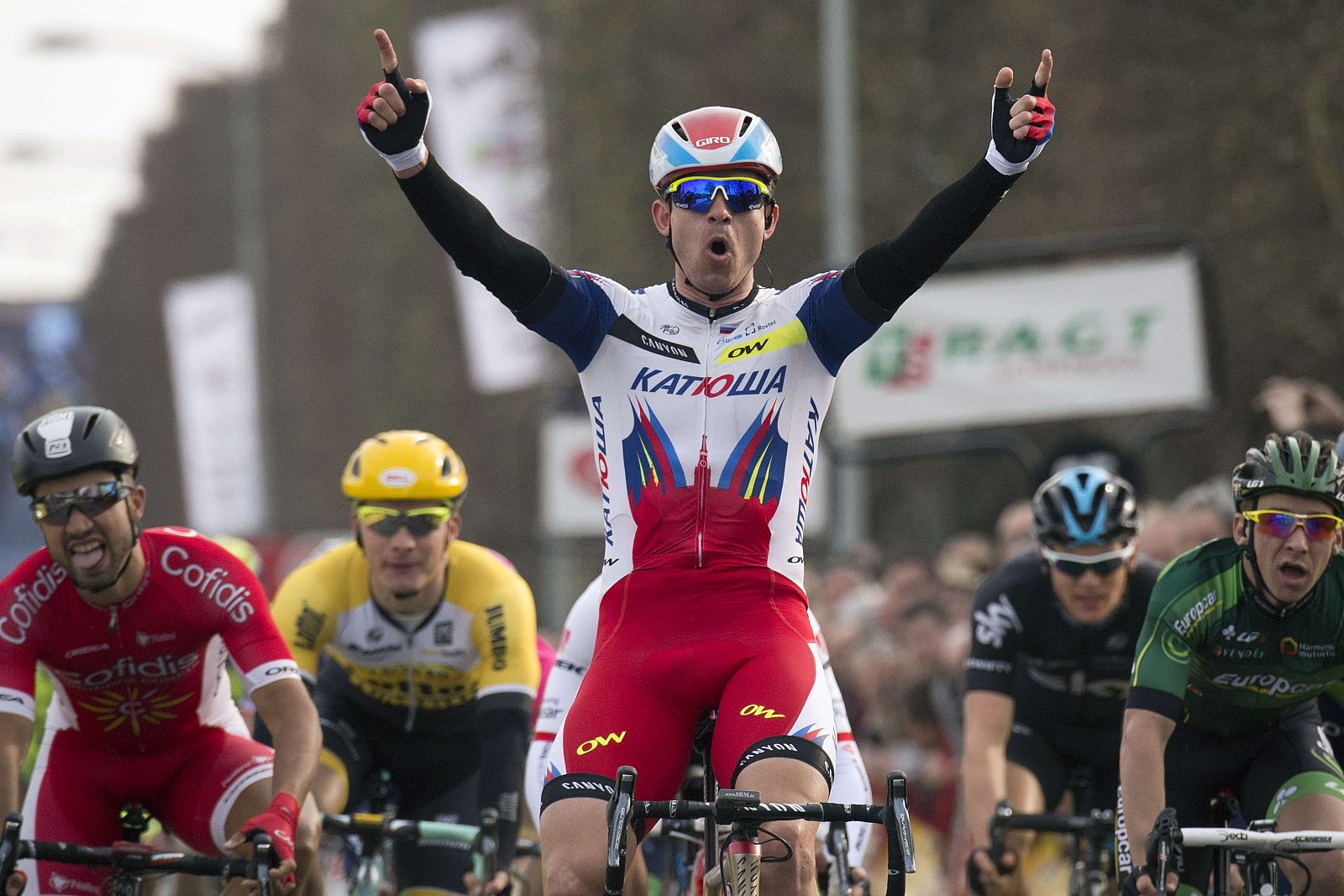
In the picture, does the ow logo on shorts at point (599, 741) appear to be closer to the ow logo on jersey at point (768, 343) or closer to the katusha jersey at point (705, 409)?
the katusha jersey at point (705, 409)

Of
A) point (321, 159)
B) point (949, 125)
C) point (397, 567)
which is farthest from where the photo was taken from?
point (321, 159)

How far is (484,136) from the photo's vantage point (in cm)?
2831

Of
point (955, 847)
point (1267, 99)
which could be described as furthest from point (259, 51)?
point (955, 847)

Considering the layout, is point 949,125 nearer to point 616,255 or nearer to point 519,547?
point 616,255

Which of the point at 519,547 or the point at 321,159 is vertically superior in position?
the point at 321,159

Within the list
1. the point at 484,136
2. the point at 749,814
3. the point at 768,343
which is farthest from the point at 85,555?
the point at 484,136

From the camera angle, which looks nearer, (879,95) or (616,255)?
(879,95)

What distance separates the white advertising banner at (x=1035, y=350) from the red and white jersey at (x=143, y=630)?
9.22 metres

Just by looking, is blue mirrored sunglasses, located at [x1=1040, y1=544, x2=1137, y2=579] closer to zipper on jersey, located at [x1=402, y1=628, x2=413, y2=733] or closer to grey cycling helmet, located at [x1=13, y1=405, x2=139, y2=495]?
zipper on jersey, located at [x1=402, y1=628, x2=413, y2=733]

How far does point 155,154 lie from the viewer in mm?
89250

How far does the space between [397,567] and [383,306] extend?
162ft

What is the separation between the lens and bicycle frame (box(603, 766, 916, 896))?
594 cm

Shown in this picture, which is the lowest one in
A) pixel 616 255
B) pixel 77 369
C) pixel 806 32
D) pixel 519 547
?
pixel 519 547

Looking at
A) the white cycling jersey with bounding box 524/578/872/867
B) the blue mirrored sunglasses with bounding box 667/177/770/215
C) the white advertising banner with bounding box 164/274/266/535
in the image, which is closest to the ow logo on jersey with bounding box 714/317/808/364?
the blue mirrored sunglasses with bounding box 667/177/770/215
